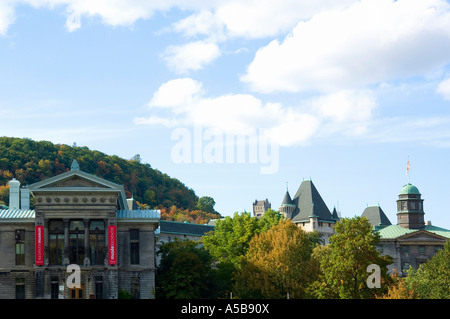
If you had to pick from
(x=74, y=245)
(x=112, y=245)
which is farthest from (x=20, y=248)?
(x=112, y=245)

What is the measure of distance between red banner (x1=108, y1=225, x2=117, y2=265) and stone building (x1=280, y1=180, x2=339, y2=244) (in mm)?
108268

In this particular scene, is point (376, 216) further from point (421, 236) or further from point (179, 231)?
point (179, 231)

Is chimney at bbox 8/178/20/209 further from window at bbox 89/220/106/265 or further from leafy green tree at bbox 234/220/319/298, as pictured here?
leafy green tree at bbox 234/220/319/298

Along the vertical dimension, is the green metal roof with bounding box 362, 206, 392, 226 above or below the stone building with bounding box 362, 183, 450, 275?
above

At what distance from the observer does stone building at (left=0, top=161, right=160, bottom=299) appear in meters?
82.1

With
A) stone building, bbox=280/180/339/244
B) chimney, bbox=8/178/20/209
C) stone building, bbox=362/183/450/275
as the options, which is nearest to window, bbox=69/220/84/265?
chimney, bbox=8/178/20/209

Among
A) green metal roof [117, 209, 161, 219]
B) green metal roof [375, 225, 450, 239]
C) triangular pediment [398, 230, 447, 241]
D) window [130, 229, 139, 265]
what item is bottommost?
window [130, 229, 139, 265]

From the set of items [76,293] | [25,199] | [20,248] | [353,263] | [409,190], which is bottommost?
[76,293]

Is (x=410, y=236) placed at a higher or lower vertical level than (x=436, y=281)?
higher

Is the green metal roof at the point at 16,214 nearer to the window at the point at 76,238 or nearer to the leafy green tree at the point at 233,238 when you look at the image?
the window at the point at 76,238

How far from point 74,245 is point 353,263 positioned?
3199 cm

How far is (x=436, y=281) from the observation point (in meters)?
75.9

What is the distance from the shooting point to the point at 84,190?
82312mm
